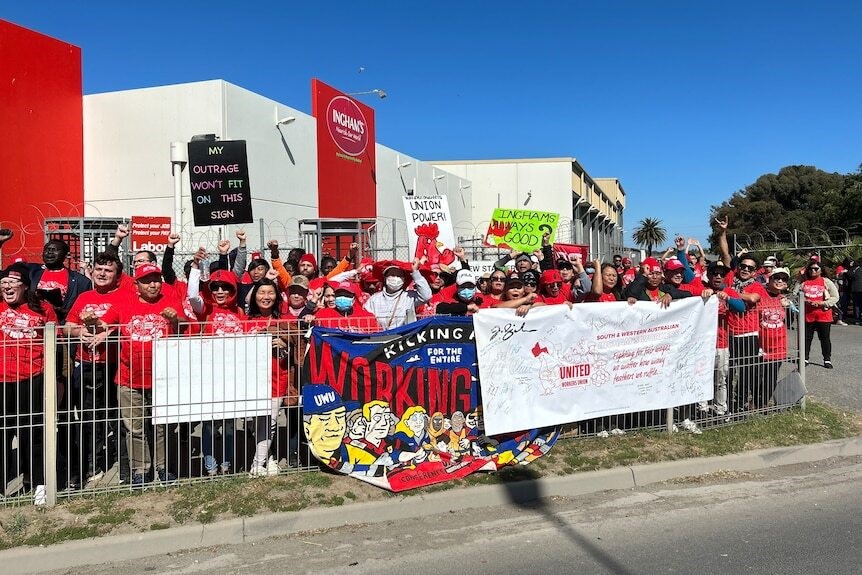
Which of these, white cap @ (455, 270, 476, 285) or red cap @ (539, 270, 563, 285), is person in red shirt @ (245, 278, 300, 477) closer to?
white cap @ (455, 270, 476, 285)

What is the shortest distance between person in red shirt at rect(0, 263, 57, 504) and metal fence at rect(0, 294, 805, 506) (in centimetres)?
1

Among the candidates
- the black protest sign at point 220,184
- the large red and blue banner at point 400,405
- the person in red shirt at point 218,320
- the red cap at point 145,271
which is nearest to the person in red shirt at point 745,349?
the large red and blue banner at point 400,405

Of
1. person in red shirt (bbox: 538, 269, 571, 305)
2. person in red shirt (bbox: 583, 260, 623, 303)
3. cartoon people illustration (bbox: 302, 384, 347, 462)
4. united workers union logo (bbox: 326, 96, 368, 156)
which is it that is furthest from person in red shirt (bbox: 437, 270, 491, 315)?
united workers union logo (bbox: 326, 96, 368, 156)

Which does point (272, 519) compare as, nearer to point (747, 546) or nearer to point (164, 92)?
point (747, 546)

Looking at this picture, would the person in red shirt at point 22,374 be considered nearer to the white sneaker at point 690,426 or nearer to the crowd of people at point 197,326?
the crowd of people at point 197,326

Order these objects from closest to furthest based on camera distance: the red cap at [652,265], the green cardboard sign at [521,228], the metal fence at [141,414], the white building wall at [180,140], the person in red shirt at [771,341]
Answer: the metal fence at [141,414] < the red cap at [652,265] < the person in red shirt at [771,341] < the green cardboard sign at [521,228] < the white building wall at [180,140]

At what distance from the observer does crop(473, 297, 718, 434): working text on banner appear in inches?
239

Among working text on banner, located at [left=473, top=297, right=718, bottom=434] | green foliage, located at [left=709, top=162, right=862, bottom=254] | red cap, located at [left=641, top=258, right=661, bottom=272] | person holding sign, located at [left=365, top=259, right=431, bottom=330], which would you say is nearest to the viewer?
working text on banner, located at [left=473, top=297, right=718, bottom=434]

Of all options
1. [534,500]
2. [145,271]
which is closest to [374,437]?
[534,500]

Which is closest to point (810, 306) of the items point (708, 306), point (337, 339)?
point (708, 306)

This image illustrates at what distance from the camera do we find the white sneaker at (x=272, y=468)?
5.68 m

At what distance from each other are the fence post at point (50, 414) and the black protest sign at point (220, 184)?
4.12m

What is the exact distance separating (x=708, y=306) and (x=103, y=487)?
19.7 feet

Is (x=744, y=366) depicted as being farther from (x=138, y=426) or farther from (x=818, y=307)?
(x=138, y=426)
